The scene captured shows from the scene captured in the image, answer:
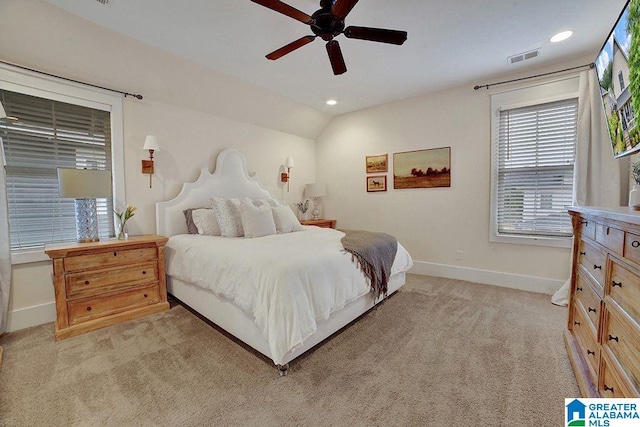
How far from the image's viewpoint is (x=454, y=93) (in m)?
3.67

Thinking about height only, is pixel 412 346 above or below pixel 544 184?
below

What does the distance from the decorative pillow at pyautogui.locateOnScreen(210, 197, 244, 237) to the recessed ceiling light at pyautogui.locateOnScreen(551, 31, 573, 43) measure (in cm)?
361

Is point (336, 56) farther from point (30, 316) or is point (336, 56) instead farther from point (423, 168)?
point (30, 316)

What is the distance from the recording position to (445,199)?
3826 millimetres

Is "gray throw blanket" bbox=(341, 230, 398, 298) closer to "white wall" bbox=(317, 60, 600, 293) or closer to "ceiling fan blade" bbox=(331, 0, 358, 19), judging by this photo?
"white wall" bbox=(317, 60, 600, 293)

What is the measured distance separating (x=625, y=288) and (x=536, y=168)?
263cm

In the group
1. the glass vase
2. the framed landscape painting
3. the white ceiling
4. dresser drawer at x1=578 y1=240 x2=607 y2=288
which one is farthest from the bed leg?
the framed landscape painting

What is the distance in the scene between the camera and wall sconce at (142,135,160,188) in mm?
2975

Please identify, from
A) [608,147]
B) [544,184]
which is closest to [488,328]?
[544,184]

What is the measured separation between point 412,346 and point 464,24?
2.73 metres

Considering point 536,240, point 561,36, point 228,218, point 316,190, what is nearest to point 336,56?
point 228,218

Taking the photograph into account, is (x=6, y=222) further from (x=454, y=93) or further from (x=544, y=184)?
(x=544, y=184)

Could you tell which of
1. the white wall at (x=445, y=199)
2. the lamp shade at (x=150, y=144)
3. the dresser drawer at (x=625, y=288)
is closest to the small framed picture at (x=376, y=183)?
the white wall at (x=445, y=199)

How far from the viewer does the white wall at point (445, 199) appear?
11.0 ft
